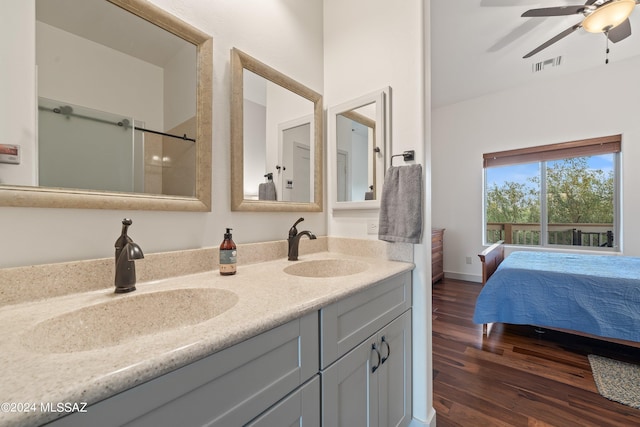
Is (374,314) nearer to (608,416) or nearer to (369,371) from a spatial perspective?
(369,371)

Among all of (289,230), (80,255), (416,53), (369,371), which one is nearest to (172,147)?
(80,255)

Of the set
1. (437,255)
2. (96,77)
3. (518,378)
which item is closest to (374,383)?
(518,378)

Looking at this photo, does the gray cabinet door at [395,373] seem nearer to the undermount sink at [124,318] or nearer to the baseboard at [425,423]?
the baseboard at [425,423]

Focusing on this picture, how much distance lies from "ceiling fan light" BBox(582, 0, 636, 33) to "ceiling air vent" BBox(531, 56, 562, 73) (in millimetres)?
1286

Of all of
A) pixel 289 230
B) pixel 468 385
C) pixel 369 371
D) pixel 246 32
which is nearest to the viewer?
pixel 369 371

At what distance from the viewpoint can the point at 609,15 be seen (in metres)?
1.70

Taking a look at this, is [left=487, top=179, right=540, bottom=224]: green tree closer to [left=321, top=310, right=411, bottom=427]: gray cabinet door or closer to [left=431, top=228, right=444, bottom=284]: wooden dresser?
[left=431, top=228, right=444, bottom=284]: wooden dresser

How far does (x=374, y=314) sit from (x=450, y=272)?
147 inches

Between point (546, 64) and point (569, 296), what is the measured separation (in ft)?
8.90

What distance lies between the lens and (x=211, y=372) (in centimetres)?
52

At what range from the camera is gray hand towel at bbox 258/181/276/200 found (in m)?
1.36

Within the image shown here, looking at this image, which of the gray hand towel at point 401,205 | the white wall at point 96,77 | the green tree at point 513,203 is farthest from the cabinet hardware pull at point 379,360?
the green tree at point 513,203

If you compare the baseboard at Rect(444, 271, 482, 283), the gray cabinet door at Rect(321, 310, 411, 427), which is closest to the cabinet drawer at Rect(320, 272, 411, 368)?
the gray cabinet door at Rect(321, 310, 411, 427)

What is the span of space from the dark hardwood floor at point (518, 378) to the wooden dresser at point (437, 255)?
3.89 ft
